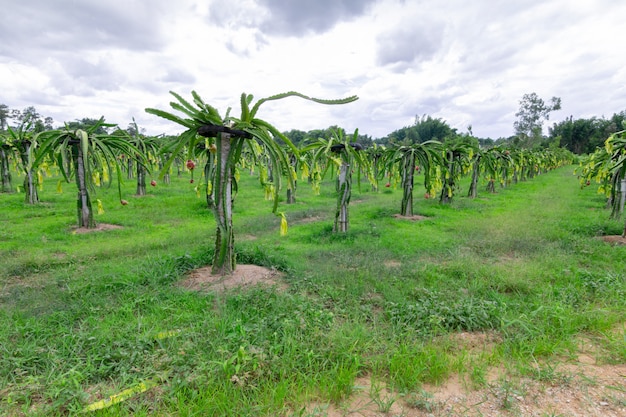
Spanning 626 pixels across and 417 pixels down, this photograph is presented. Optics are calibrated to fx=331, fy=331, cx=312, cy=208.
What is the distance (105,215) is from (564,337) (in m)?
11.4

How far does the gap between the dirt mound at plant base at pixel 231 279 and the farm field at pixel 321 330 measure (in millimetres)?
53

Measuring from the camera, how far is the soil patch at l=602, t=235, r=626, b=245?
6.98m

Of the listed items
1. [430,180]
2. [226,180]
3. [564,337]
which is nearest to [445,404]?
[564,337]

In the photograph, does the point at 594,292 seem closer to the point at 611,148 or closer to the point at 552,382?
the point at 552,382

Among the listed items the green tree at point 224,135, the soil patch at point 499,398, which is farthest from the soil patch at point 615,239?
the green tree at point 224,135

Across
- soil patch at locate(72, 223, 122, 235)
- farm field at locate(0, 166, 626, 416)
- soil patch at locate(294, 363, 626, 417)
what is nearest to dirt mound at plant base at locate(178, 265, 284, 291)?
farm field at locate(0, 166, 626, 416)

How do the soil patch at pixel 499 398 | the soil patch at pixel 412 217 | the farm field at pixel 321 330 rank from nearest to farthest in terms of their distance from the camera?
1. the soil patch at pixel 499 398
2. the farm field at pixel 321 330
3. the soil patch at pixel 412 217

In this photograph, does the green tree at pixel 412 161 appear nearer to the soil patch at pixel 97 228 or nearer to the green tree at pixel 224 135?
the green tree at pixel 224 135

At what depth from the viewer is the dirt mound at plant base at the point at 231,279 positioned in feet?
15.3

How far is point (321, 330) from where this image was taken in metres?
3.41

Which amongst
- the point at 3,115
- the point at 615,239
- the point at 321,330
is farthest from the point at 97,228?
the point at 3,115

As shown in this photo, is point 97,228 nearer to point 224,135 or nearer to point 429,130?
point 224,135

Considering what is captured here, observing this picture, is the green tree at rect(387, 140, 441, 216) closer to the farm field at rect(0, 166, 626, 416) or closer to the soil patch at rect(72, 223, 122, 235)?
the farm field at rect(0, 166, 626, 416)

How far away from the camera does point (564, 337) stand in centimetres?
333
